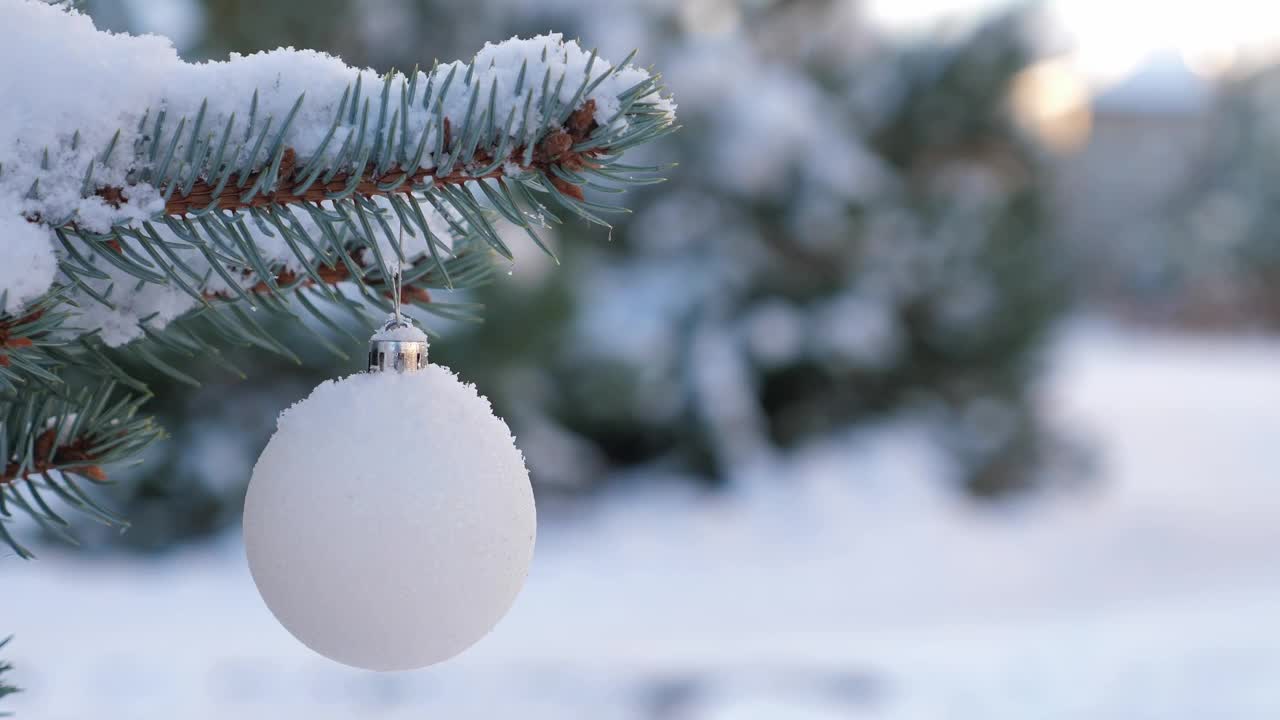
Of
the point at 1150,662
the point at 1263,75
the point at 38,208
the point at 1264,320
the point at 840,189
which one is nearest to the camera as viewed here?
the point at 38,208

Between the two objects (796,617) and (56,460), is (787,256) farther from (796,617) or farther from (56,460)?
(56,460)

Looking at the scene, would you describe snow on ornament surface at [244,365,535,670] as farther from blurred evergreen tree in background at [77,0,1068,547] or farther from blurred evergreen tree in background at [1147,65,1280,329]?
blurred evergreen tree in background at [1147,65,1280,329]

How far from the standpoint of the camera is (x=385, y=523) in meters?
0.76

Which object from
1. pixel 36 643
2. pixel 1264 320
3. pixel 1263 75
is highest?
pixel 1263 75

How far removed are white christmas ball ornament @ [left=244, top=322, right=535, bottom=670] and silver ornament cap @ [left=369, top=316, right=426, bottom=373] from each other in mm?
14

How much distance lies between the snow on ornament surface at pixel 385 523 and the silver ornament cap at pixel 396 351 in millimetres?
15

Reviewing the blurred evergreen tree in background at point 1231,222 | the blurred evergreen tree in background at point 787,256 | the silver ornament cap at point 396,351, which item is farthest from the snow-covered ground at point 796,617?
the blurred evergreen tree in background at point 1231,222

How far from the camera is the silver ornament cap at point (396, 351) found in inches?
32.3

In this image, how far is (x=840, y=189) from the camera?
18.2 ft

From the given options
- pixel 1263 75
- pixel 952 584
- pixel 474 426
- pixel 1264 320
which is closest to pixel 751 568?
pixel 952 584

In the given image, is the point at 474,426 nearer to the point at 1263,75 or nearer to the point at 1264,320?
the point at 1264,320

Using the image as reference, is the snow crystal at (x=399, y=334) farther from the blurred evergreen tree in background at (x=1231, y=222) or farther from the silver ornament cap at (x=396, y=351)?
the blurred evergreen tree in background at (x=1231, y=222)

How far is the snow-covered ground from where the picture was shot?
11.7ft

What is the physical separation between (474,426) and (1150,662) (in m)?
3.93
